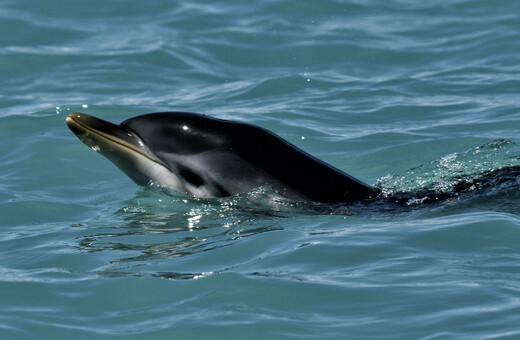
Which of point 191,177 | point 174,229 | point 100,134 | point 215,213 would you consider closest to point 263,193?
point 215,213

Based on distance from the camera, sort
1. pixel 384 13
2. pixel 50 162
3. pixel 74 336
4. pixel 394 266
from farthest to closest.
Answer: pixel 384 13, pixel 50 162, pixel 394 266, pixel 74 336

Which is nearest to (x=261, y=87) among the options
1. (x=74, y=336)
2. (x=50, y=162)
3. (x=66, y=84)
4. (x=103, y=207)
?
(x=66, y=84)

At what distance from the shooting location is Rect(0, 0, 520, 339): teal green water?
608 centimetres

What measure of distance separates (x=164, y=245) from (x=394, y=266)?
180 centimetres

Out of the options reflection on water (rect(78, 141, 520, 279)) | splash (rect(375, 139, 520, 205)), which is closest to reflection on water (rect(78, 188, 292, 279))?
reflection on water (rect(78, 141, 520, 279))

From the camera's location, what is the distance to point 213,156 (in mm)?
7875

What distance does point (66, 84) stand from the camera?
46.3 feet

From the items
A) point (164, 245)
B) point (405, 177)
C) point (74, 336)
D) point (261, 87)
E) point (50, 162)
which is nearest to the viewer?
point (74, 336)

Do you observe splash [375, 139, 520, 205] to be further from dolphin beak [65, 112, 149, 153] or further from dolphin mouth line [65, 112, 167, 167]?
dolphin beak [65, 112, 149, 153]

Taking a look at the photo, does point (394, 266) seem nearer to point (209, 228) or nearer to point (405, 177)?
point (209, 228)

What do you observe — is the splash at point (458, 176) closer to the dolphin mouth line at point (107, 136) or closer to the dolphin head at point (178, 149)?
the dolphin head at point (178, 149)

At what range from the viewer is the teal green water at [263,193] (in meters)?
6.08

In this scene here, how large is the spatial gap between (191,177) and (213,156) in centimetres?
30

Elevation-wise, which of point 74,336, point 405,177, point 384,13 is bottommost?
point 74,336
